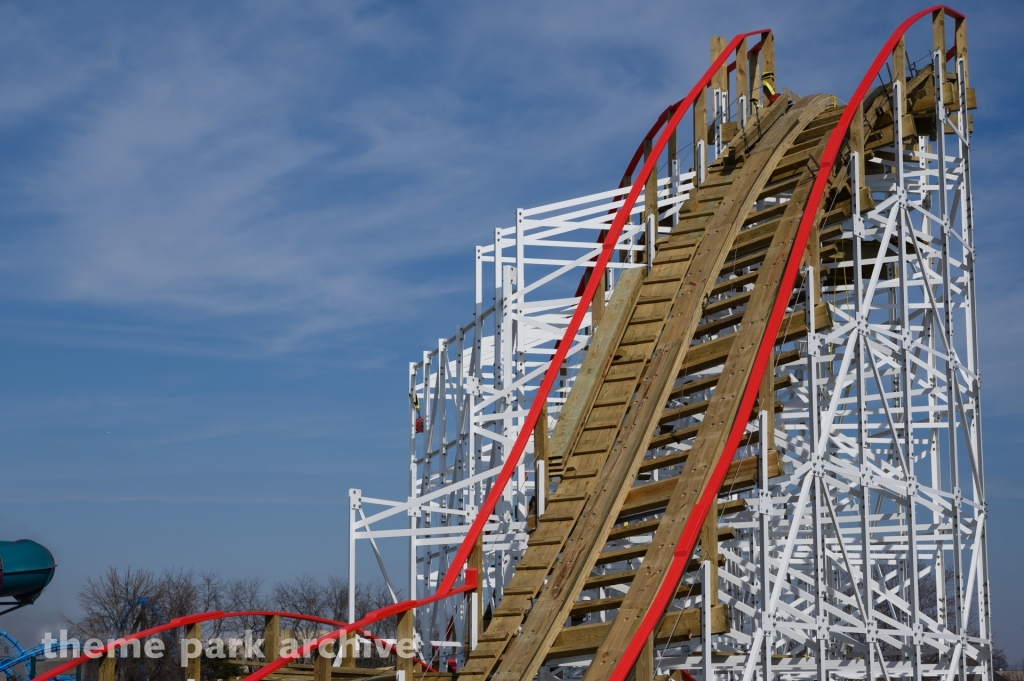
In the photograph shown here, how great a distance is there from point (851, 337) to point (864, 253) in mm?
6539

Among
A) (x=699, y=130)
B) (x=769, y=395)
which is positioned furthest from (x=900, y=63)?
(x=769, y=395)

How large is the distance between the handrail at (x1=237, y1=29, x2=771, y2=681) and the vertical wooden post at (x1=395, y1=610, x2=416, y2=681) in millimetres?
64

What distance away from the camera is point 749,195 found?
49.3 feet

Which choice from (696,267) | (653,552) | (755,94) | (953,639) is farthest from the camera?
(755,94)

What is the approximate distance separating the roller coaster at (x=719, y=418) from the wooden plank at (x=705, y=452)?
1.0 inches

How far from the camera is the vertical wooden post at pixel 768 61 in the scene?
61.7 feet

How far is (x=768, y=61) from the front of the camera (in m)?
18.9

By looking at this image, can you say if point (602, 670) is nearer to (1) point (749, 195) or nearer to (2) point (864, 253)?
(1) point (749, 195)

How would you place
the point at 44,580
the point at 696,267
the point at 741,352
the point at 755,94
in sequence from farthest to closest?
the point at 44,580
the point at 755,94
the point at 696,267
the point at 741,352

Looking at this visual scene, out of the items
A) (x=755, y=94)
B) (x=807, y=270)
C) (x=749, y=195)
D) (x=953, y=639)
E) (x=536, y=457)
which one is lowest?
(x=953, y=639)

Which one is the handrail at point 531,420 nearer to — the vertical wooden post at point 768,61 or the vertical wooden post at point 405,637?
the vertical wooden post at point 405,637

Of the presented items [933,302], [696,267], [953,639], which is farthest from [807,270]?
[953,639]

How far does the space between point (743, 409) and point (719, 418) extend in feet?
2.86

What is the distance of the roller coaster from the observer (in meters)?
11.1
